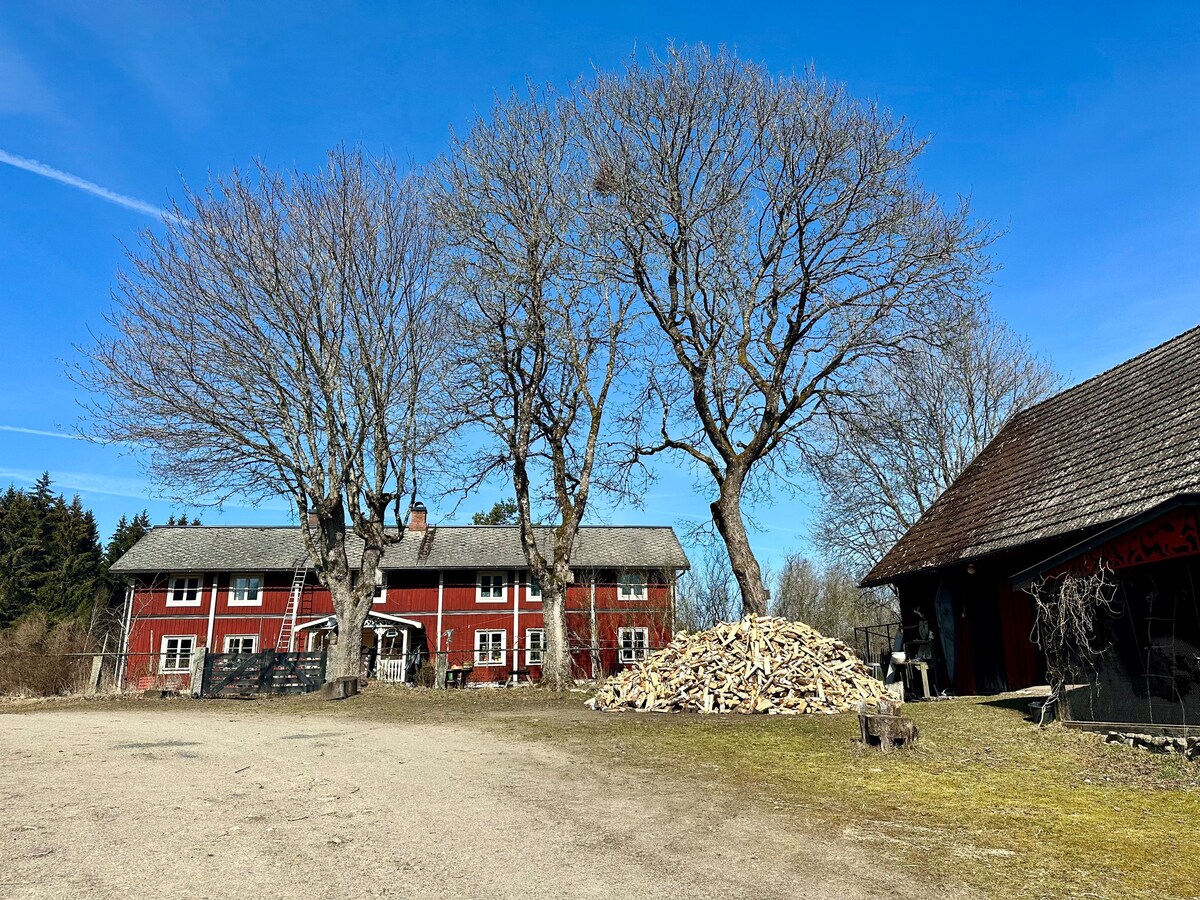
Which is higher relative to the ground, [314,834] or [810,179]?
[810,179]

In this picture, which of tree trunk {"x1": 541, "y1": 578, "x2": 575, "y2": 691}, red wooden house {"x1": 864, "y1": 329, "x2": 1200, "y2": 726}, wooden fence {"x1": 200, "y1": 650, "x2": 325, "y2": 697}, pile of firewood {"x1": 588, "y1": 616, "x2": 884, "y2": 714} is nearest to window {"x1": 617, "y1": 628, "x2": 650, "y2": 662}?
tree trunk {"x1": 541, "y1": 578, "x2": 575, "y2": 691}

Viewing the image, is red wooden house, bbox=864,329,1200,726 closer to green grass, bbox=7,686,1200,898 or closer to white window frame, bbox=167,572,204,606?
green grass, bbox=7,686,1200,898

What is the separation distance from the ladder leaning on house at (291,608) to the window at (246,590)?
1538 millimetres

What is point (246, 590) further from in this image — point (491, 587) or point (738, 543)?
point (738, 543)

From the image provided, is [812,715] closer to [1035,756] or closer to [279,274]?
[1035,756]

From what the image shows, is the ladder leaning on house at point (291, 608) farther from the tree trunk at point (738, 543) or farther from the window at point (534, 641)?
the tree trunk at point (738, 543)

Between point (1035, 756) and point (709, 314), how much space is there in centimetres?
1269

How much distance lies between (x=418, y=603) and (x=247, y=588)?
26.1 ft

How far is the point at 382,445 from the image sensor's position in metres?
21.0

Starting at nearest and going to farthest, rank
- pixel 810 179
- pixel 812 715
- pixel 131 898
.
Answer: pixel 131 898 → pixel 812 715 → pixel 810 179

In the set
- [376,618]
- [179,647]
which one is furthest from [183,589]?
[376,618]

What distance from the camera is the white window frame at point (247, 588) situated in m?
36.7

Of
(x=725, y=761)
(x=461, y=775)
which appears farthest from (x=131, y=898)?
(x=725, y=761)

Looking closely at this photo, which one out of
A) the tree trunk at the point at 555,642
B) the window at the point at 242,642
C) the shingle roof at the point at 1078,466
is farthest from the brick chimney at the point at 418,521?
the shingle roof at the point at 1078,466
